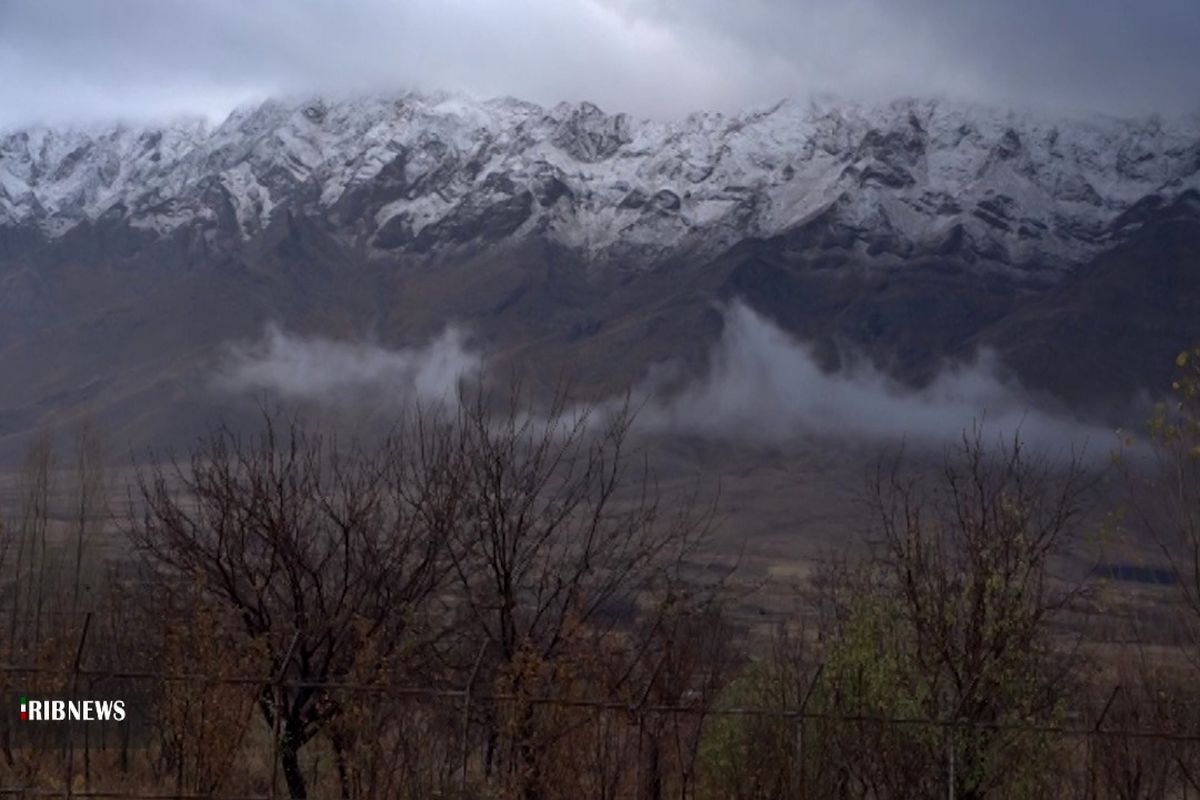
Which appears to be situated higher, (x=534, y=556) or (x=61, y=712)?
(x=534, y=556)

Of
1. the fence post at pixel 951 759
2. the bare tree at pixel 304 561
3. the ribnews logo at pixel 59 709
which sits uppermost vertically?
the bare tree at pixel 304 561

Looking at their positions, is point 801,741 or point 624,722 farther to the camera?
point 624,722

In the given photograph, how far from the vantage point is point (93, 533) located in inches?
1854

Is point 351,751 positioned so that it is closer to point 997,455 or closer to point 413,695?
point 413,695

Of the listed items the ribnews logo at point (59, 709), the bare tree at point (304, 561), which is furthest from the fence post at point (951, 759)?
the ribnews logo at point (59, 709)

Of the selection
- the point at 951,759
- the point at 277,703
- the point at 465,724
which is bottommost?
the point at 951,759

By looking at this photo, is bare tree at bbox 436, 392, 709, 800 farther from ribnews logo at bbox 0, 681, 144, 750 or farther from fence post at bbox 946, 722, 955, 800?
ribnews logo at bbox 0, 681, 144, 750

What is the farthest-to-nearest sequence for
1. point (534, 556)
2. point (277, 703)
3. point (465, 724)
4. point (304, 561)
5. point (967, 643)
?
point (534, 556) → point (304, 561) → point (967, 643) → point (277, 703) → point (465, 724)

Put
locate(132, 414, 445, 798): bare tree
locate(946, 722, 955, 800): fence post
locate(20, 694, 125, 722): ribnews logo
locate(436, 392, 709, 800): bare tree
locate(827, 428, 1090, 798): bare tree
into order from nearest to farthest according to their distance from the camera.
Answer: locate(946, 722, 955, 800): fence post < locate(827, 428, 1090, 798): bare tree < locate(20, 694, 125, 722): ribnews logo < locate(132, 414, 445, 798): bare tree < locate(436, 392, 709, 800): bare tree

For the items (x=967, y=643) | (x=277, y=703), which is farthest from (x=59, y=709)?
(x=967, y=643)

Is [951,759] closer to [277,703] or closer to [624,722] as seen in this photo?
[624,722]

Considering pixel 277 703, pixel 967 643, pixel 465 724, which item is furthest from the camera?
pixel 967 643

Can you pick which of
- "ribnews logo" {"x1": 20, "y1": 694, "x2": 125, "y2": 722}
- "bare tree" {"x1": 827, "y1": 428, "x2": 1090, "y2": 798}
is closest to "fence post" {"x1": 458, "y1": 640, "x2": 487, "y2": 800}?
"bare tree" {"x1": 827, "y1": 428, "x2": 1090, "y2": 798}

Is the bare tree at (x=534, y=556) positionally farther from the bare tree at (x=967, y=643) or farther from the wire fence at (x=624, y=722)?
the bare tree at (x=967, y=643)
